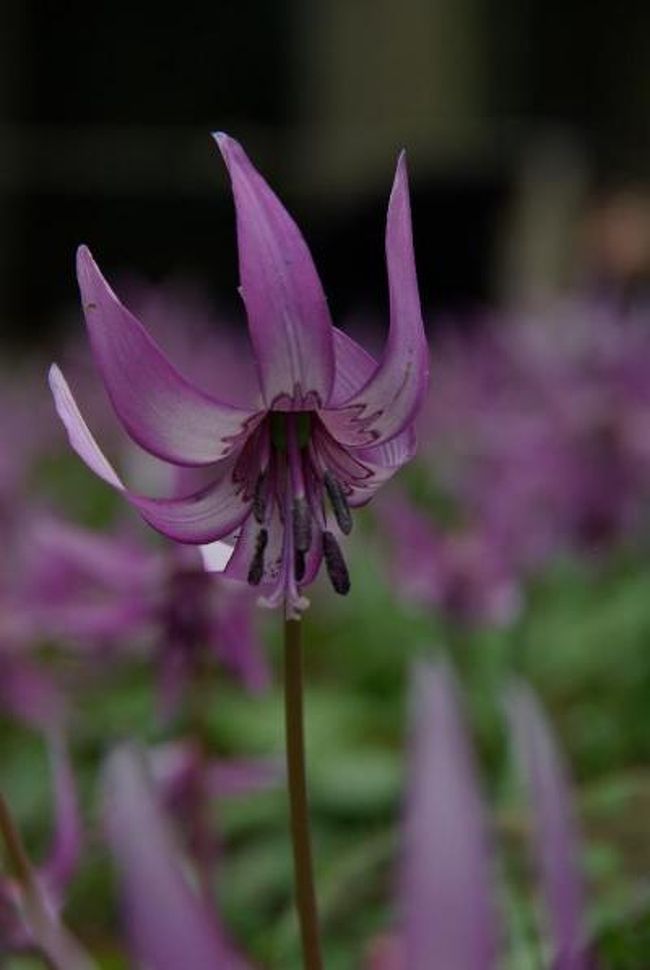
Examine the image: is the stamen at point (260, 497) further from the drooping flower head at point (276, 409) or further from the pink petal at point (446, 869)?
the pink petal at point (446, 869)

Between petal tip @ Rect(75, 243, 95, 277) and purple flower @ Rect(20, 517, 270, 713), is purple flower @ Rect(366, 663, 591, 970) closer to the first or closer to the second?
petal tip @ Rect(75, 243, 95, 277)

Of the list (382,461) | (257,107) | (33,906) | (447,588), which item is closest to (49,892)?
(33,906)

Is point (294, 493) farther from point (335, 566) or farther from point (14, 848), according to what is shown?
point (14, 848)

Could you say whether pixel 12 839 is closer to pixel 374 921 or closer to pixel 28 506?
pixel 374 921

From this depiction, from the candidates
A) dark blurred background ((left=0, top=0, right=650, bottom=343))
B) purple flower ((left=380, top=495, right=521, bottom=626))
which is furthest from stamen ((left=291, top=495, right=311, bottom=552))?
dark blurred background ((left=0, top=0, right=650, bottom=343))

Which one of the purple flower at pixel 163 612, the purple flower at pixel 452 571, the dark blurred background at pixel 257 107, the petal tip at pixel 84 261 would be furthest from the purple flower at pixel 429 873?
the dark blurred background at pixel 257 107
